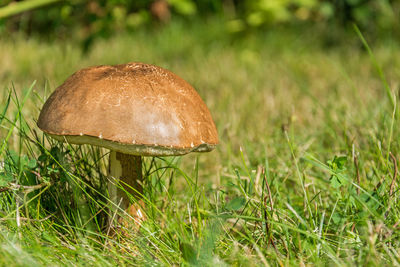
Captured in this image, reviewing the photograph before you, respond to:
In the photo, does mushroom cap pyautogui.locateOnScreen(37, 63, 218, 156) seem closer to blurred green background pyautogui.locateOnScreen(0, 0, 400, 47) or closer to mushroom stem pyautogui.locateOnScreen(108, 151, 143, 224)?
mushroom stem pyautogui.locateOnScreen(108, 151, 143, 224)

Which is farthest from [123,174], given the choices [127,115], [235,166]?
[235,166]

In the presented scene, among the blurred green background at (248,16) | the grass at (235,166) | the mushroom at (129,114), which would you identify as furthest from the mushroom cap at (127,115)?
the blurred green background at (248,16)

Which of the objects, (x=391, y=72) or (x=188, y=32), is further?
(x=188, y=32)

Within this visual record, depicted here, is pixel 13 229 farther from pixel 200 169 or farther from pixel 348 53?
pixel 348 53

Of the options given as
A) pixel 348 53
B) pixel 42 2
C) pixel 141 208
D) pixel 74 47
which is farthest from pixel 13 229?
pixel 348 53

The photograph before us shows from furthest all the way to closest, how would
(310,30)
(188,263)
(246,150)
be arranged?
(310,30) < (246,150) < (188,263)

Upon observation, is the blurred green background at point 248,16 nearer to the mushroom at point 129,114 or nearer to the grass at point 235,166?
the grass at point 235,166
